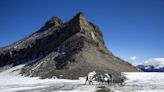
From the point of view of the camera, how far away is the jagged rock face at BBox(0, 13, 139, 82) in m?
118

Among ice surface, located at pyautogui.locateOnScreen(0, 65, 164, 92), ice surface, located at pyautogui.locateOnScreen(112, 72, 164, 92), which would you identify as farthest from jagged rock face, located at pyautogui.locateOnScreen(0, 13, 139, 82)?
ice surface, located at pyautogui.locateOnScreen(0, 65, 164, 92)

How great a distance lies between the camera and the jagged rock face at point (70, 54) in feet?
386

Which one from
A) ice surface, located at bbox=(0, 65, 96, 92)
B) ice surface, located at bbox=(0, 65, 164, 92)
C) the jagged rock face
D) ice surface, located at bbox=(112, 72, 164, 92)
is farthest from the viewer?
the jagged rock face

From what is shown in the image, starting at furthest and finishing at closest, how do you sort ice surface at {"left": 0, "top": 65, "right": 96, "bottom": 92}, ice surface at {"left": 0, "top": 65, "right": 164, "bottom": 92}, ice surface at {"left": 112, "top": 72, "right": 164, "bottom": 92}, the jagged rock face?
the jagged rock face
ice surface at {"left": 0, "top": 65, "right": 96, "bottom": 92}
ice surface at {"left": 0, "top": 65, "right": 164, "bottom": 92}
ice surface at {"left": 112, "top": 72, "right": 164, "bottom": 92}

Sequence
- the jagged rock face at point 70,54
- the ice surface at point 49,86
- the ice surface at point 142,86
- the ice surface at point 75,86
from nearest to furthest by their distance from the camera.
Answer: the ice surface at point 142,86, the ice surface at point 75,86, the ice surface at point 49,86, the jagged rock face at point 70,54

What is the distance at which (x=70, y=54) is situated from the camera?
5468 inches

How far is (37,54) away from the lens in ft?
591

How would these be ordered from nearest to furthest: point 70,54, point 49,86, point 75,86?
point 75,86 → point 49,86 → point 70,54

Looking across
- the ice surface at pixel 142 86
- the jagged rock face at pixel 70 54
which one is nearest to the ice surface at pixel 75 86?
the ice surface at pixel 142 86

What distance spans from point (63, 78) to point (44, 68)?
3344 centimetres

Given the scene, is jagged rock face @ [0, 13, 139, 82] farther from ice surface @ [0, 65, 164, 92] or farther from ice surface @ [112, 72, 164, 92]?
ice surface @ [0, 65, 164, 92]

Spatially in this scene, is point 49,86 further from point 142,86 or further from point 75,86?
point 142,86

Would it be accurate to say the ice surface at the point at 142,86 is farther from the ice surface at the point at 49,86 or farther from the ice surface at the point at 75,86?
the ice surface at the point at 49,86

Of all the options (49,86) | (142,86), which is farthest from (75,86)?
(142,86)
